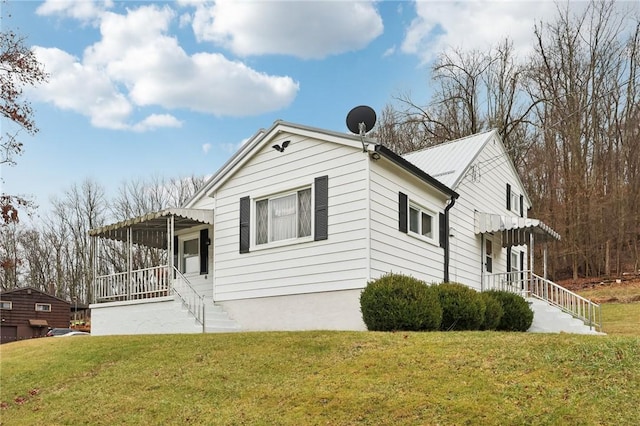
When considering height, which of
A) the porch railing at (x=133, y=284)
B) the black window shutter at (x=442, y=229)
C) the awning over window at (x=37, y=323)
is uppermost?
the black window shutter at (x=442, y=229)

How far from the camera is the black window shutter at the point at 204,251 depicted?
51.6 ft

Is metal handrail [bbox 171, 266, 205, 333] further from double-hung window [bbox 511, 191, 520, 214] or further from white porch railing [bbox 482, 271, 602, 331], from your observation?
double-hung window [bbox 511, 191, 520, 214]

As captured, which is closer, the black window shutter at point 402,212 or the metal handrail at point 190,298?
the black window shutter at point 402,212

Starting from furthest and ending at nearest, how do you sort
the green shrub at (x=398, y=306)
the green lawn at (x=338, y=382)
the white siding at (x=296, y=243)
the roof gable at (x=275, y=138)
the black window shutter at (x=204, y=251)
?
1. the black window shutter at (x=204, y=251)
2. the roof gable at (x=275, y=138)
3. the white siding at (x=296, y=243)
4. the green shrub at (x=398, y=306)
5. the green lawn at (x=338, y=382)

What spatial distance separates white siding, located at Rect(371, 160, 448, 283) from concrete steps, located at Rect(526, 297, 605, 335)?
3.05 metres

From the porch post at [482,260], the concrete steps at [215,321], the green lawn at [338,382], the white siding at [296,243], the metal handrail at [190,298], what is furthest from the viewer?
the porch post at [482,260]

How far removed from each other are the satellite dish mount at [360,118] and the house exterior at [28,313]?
31.4 meters

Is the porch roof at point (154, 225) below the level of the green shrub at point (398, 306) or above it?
above

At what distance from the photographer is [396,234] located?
492 inches

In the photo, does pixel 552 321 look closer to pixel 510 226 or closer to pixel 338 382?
pixel 510 226

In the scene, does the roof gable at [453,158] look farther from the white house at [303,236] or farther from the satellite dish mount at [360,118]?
the satellite dish mount at [360,118]

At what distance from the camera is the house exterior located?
36625mm

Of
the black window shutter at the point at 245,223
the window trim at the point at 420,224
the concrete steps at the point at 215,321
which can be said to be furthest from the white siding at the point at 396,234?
the concrete steps at the point at 215,321

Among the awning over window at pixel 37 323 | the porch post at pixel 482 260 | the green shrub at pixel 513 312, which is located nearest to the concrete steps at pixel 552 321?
the green shrub at pixel 513 312
